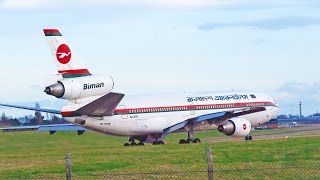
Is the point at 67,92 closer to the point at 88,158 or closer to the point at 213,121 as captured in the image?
the point at 88,158

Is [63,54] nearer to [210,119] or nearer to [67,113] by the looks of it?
[67,113]

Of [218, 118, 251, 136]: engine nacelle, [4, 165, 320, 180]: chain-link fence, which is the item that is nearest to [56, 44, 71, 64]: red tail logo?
[218, 118, 251, 136]: engine nacelle

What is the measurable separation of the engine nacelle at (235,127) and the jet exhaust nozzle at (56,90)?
49.8ft

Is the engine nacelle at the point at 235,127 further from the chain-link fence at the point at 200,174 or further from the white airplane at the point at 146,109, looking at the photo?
the chain-link fence at the point at 200,174

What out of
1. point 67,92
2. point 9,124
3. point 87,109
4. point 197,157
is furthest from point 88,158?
point 9,124

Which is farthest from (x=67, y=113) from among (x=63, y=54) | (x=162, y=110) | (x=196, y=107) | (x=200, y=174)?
(x=200, y=174)

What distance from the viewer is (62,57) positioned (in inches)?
1913

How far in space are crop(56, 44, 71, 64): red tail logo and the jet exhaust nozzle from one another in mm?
2824

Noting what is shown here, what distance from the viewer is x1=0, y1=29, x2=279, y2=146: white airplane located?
159 feet

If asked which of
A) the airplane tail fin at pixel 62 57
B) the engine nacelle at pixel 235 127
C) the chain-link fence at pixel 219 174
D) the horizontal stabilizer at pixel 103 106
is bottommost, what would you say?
the chain-link fence at pixel 219 174

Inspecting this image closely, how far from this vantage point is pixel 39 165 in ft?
109

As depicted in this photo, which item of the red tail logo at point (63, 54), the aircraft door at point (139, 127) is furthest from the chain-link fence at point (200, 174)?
the aircraft door at point (139, 127)

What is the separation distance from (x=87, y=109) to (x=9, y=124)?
Result: 48.2 meters

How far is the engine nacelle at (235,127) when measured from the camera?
57938 millimetres
